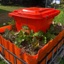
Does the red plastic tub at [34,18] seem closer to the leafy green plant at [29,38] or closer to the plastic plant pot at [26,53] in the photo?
the leafy green plant at [29,38]

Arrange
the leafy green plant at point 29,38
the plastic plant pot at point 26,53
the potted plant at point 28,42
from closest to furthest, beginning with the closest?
the plastic plant pot at point 26,53
the potted plant at point 28,42
the leafy green plant at point 29,38

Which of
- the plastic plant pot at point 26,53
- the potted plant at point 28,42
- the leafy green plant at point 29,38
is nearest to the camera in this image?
the plastic plant pot at point 26,53

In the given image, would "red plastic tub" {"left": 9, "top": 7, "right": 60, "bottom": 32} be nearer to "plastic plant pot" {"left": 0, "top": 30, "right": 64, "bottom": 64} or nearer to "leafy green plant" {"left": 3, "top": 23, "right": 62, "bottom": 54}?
"leafy green plant" {"left": 3, "top": 23, "right": 62, "bottom": 54}

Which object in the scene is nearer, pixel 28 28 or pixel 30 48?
pixel 30 48

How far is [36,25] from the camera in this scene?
3.26 m

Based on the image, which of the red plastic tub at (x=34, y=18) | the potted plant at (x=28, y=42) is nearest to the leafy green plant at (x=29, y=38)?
the potted plant at (x=28, y=42)

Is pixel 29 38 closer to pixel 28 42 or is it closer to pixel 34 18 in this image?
pixel 28 42

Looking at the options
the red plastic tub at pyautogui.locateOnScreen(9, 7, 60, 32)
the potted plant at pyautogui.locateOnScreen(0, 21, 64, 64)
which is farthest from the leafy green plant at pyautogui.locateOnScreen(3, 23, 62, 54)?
the red plastic tub at pyautogui.locateOnScreen(9, 7, 60, 32)

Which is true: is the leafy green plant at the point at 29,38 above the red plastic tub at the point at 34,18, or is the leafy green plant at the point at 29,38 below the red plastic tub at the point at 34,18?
below

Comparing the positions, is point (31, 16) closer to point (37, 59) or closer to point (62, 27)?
point (37, 59)

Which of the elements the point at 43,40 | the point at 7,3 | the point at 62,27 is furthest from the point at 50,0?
the point at 43,40

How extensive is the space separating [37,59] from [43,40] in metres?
0.78

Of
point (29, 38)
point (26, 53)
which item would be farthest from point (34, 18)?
point (26, 53)

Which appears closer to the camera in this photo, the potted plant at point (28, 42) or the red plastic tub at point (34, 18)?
the potted plant at point (28, 42)
